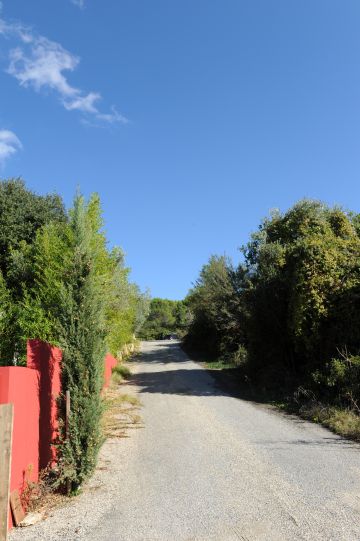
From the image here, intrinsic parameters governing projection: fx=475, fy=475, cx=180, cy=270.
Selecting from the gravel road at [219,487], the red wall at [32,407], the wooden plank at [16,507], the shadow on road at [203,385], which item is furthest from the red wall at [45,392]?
the shadow on road at [203,385]

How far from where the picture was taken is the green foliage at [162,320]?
8519 centimetres

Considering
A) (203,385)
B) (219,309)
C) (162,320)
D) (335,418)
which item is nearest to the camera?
(335,418)

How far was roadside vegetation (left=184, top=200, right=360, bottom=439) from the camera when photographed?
1406 centimetres

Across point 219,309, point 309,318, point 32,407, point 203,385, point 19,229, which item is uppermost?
point 19,229

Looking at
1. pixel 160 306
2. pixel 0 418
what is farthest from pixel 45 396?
pixel 160 306

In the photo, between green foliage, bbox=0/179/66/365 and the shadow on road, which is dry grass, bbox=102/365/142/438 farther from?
green foliage, bbox=0/179/66/365

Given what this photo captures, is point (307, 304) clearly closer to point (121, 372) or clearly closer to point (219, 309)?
point (121, 372)

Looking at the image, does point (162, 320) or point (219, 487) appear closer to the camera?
point (219, 487)

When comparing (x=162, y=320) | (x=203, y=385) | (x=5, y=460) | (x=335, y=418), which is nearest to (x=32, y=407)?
(x=5, y=460)

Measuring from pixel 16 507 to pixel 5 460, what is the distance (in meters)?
1.11

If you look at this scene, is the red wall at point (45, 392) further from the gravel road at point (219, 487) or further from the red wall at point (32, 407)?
the gravel road at point (219, 487)

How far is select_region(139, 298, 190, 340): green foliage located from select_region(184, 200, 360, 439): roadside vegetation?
61008 mm

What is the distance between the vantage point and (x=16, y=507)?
259 inches

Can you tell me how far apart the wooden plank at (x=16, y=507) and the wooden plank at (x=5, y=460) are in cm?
57
